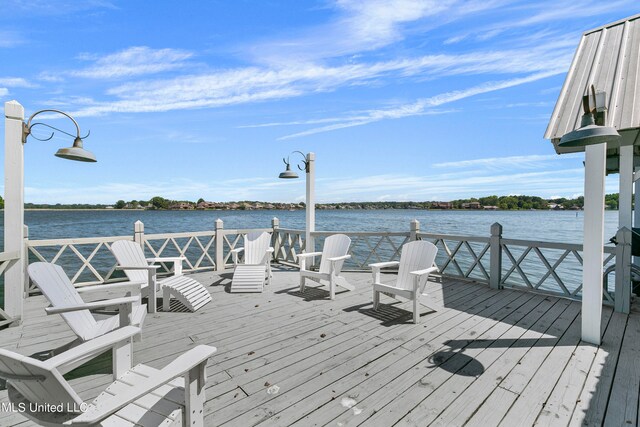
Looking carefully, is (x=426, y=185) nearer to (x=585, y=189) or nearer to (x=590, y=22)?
(x=590, y=22)

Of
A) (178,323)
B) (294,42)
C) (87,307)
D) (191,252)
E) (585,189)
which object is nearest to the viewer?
(87,307)

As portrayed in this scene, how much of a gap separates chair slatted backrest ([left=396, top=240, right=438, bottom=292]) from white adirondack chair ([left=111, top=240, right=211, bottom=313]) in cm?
288

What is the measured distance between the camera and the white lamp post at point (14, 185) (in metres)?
3.39

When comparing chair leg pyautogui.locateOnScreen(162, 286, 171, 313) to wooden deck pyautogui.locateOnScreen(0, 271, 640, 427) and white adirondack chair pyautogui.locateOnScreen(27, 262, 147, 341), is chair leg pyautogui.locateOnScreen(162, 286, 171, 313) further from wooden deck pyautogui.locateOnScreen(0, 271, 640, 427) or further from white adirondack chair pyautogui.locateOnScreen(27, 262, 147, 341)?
white adirondack chair pyautogui.locateOnScreen(27, 262, 147, 341)

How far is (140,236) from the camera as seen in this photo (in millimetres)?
5723

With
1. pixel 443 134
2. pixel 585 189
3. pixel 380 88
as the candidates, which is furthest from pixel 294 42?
pixel 443 134

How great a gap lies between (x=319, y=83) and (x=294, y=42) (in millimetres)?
1959

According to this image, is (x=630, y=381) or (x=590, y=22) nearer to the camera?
(x=630, y=381)

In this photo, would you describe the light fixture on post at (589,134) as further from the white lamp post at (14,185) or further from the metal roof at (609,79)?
the white lamp post at (14,185)

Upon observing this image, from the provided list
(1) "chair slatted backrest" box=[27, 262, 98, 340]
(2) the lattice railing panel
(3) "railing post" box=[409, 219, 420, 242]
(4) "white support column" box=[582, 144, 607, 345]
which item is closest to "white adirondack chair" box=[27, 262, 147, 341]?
(1) "chair slatted backrest" box=[27, 262, 98, 340]

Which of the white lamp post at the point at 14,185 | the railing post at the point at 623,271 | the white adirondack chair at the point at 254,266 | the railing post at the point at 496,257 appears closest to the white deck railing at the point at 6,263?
the white lamp post at the point at 14,185

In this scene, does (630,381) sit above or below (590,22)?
below

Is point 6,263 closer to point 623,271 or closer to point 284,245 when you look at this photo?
point 284,245

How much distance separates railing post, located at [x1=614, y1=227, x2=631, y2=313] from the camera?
12.5ft
